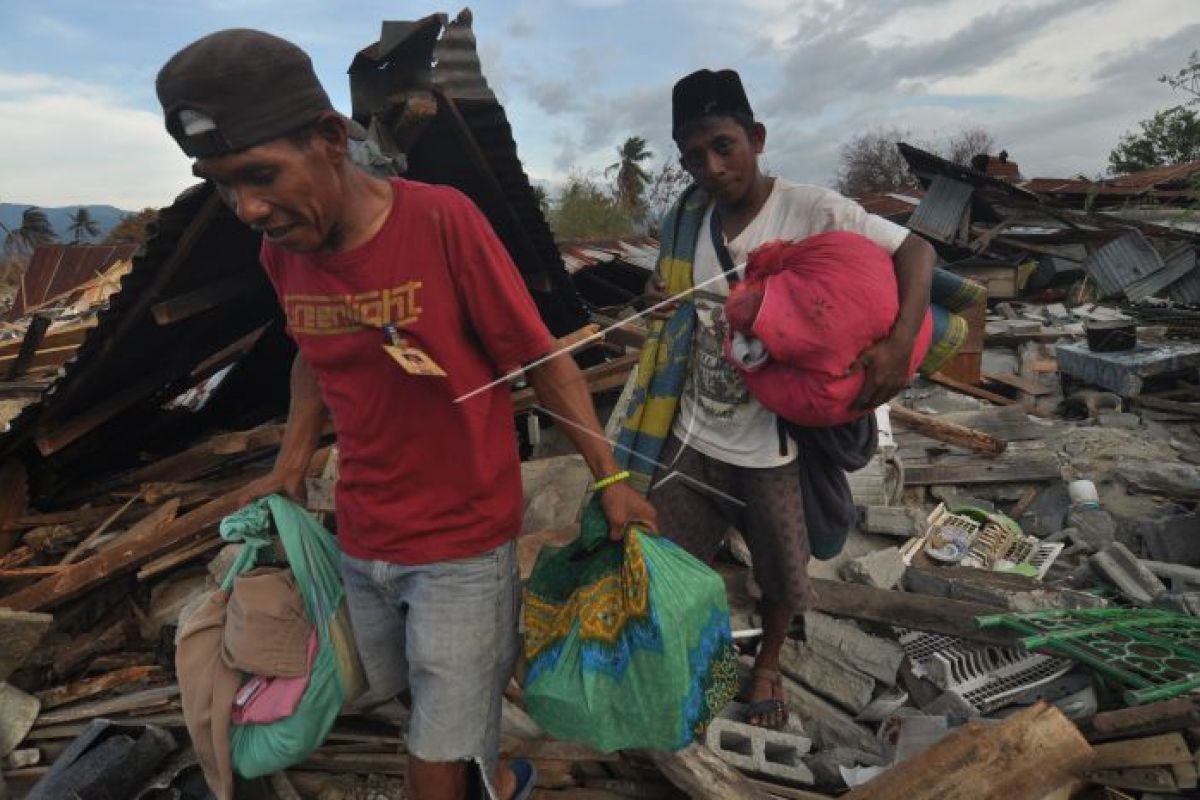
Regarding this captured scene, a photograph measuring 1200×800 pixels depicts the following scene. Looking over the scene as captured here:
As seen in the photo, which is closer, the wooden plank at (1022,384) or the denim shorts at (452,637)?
the denim shorts at (452,637)

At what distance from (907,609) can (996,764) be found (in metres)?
1.29

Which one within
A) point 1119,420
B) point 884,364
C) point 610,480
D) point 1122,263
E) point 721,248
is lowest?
point 1119,420

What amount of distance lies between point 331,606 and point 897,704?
2.35 meters

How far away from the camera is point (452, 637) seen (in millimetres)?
1776

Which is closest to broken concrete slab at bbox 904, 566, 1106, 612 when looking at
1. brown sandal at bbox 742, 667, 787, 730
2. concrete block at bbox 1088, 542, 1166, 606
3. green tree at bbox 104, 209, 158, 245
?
concrete block at bbox 1088, 542, 1166, 606

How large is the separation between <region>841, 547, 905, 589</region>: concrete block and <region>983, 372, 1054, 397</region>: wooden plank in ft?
19.8

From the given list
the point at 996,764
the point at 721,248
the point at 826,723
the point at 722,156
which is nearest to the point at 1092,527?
the point at 826,723

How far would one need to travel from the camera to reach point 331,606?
1.99m

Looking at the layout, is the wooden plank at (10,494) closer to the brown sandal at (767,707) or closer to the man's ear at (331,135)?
the man's ear at (331,135)

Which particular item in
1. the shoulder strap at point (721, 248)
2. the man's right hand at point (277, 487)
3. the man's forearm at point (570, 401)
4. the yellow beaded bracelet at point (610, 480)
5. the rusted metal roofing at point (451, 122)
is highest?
the rusted metal roofing at point (451, 122)

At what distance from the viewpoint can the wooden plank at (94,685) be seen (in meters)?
3.46

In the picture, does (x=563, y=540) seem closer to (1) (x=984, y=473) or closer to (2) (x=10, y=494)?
(2) (x=10, y=494)

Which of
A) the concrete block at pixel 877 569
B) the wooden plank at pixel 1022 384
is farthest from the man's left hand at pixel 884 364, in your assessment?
the wooden plank at pixel 1022 384

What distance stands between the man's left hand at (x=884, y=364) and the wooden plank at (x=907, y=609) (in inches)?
66.0
